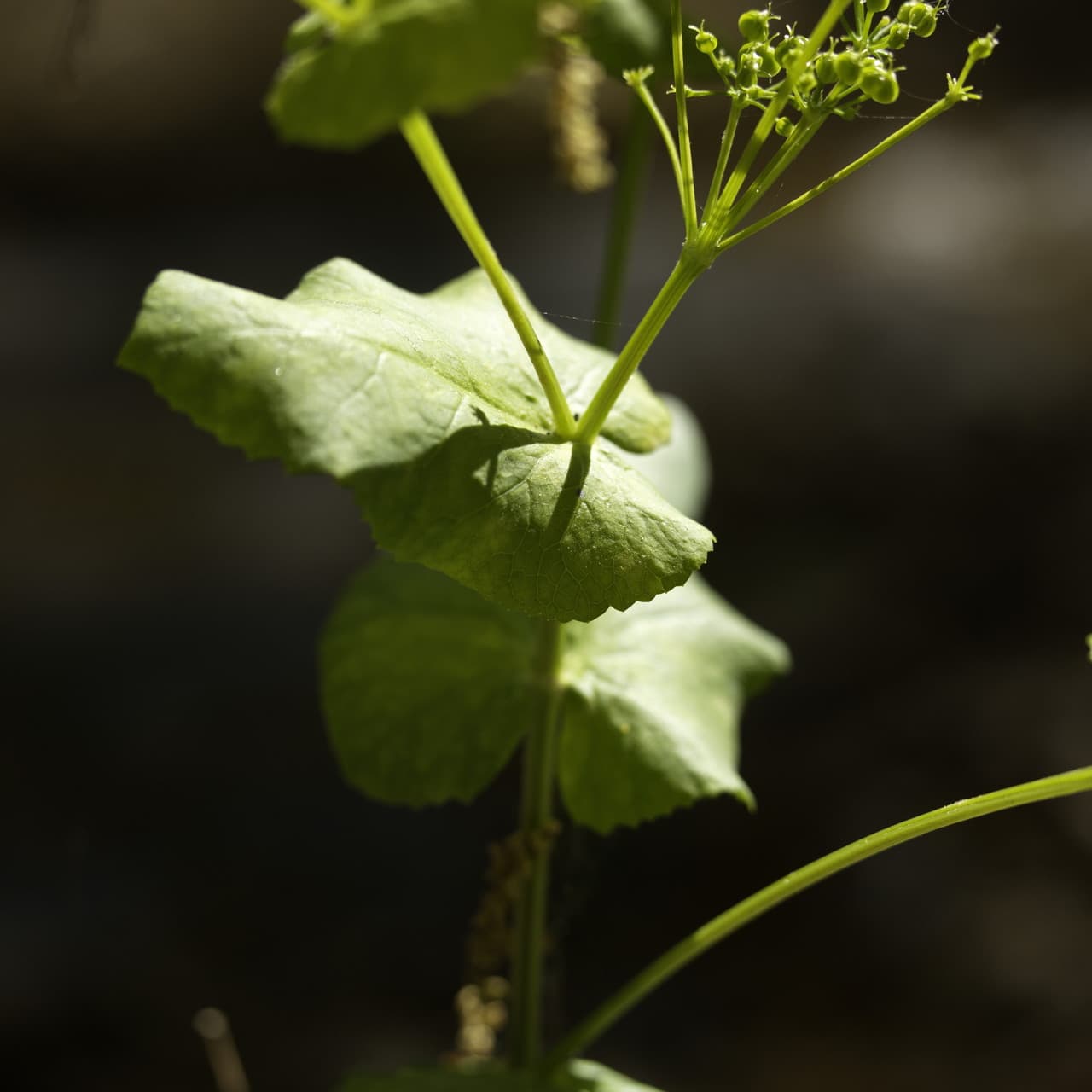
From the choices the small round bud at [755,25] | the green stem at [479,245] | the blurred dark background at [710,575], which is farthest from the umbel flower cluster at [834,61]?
the blurred dark background at [710,575]

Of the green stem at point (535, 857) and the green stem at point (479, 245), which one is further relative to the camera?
the green stem at point (535, 857)

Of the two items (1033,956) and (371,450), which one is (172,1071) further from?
(371,450)

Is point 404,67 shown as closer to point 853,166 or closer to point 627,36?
point 853,166

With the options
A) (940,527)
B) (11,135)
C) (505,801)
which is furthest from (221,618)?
(940,527)

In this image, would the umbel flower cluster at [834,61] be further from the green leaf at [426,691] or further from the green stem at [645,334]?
the green leaf at [426,691]

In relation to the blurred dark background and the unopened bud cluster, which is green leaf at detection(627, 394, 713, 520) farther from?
the blurred dark background
